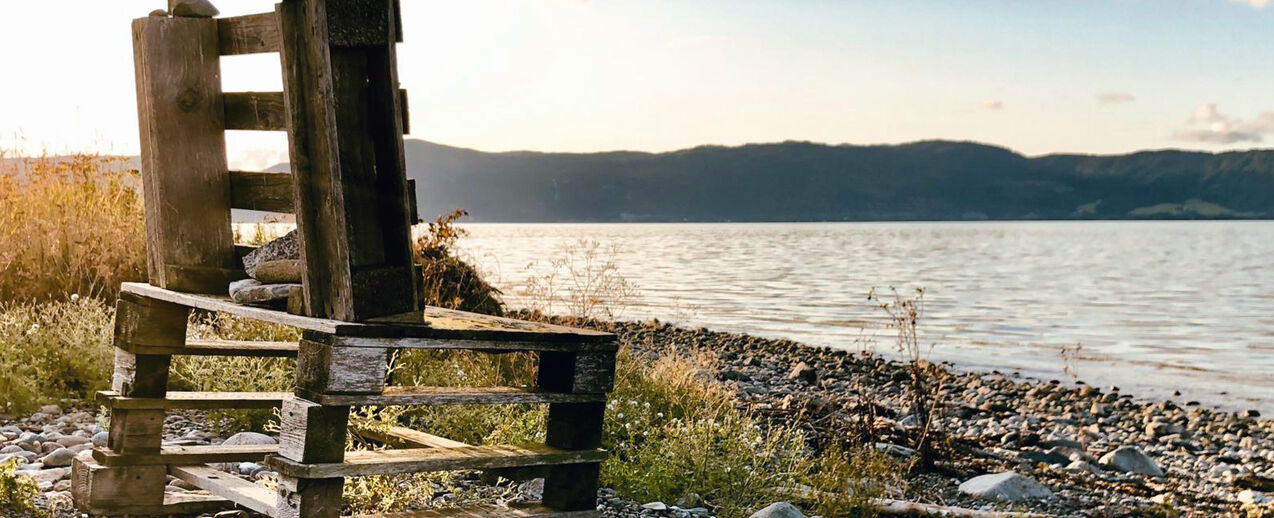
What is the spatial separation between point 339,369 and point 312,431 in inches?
9.9

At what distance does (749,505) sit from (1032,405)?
8.27m

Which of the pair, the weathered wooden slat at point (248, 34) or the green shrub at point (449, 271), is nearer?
the weathered wooden slat at point (248, 34)

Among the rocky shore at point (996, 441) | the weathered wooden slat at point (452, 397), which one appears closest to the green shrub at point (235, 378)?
the rocky shore at point (996, 441)

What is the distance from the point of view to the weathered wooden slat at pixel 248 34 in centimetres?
495

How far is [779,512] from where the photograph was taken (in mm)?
5977

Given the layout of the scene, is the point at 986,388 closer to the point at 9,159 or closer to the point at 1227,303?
the point at 9,159

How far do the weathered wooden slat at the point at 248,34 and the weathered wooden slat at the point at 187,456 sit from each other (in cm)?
194

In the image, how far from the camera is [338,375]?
13.4 feet

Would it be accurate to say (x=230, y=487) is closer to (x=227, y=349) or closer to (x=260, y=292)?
(x=227, y=349)

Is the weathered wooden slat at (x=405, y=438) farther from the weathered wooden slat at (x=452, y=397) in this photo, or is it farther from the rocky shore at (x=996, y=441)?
the weathered wooden slat at (x=452, y=397)

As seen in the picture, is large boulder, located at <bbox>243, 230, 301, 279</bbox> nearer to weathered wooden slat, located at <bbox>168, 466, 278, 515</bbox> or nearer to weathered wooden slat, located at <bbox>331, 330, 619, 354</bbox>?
weathered wooden slat, located at <bbox>331, 330, 619, 354</bbox>

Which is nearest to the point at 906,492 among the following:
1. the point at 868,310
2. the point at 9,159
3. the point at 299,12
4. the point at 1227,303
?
the point at 299,12

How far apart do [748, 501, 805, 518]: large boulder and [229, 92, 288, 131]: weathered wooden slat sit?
3.08 metres

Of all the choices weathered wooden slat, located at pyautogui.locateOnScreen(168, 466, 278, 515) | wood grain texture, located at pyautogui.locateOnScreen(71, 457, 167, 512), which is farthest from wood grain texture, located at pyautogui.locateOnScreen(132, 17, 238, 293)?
wood grain texture, located at pyautogui.locateOnScreen(71, 457, 167, 512)
